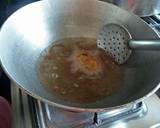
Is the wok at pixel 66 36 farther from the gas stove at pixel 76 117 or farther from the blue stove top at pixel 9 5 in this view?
the blue stove top at pixel 9 5

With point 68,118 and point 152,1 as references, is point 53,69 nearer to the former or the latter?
point 68,118

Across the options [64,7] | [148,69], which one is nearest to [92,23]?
[64,7]

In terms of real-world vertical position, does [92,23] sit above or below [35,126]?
above

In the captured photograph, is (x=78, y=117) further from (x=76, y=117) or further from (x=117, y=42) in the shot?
(x=117, y=42)

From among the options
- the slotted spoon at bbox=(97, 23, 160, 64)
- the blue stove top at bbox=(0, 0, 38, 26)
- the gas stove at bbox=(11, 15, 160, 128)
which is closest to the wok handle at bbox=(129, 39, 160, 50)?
the slotted spoon at bbox=(97, 23, 160, 64)

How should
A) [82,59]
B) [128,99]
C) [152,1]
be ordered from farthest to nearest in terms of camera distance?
[152,1], [82,59], [128,99]

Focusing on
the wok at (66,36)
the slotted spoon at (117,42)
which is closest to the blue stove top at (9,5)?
the wok at (66,36)
